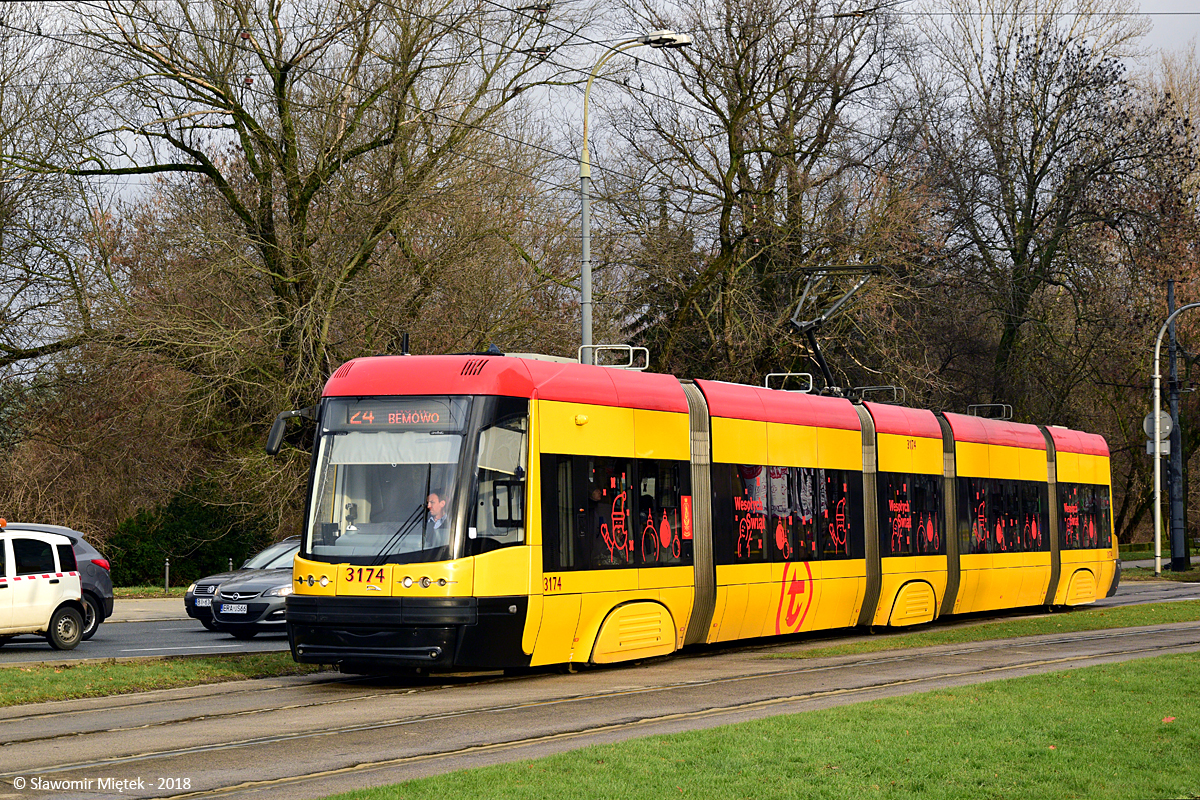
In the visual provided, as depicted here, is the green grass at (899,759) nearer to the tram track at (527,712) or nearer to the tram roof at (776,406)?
the tram track at (527,712)

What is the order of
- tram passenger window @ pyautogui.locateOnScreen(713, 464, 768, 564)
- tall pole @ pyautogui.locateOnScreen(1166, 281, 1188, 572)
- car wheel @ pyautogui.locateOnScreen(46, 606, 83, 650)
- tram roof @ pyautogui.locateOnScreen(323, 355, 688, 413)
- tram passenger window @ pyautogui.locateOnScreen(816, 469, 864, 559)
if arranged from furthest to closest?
1. tall pole @ pyautogui.locateOnScreen(1166, 281, 1188, 572)
2. tram passenger window @ pyautogui.locateOnScreen(816, 469, 864, 559)
3. car wheel @ pyautogui.locateOnScreen(46, 606, 83, 650)
4. tram passenger window @ pyautogui.locateOnScreen(713, 464, 768, 564)
5. tram roof @ pyautogui.locateOnScreen(323, 355, 688, 413)

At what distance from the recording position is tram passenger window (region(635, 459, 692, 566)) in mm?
15109

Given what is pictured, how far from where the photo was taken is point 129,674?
14.2 m

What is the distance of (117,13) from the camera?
85.3ft

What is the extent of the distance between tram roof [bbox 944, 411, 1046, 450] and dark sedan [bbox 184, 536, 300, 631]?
1058cm

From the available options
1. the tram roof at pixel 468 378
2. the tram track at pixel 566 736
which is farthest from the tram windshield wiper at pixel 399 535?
the tram track at pixel 566 736

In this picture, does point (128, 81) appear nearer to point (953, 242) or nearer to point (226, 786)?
point (226, 786)

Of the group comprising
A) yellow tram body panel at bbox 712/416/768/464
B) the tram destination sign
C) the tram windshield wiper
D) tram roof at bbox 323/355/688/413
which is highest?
tram roof at bbox 323/355/688/413

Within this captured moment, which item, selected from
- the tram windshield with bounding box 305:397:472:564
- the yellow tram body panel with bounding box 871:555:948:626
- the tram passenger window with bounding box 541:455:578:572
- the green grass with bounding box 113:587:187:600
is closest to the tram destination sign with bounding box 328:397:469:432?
the tram windshield with bounding box 305:397:472:564

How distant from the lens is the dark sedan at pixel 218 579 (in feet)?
68.9

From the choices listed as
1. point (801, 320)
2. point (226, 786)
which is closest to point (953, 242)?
point (801, 320)

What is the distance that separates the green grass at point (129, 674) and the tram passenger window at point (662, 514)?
3931 mm

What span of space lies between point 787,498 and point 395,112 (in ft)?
45.4

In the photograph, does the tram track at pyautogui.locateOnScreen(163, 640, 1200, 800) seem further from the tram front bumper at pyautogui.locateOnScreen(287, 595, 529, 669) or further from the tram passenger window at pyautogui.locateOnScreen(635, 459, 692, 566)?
the tram passenger window at pyautogui.locateOnScreen(635, 459, 692, 566)
